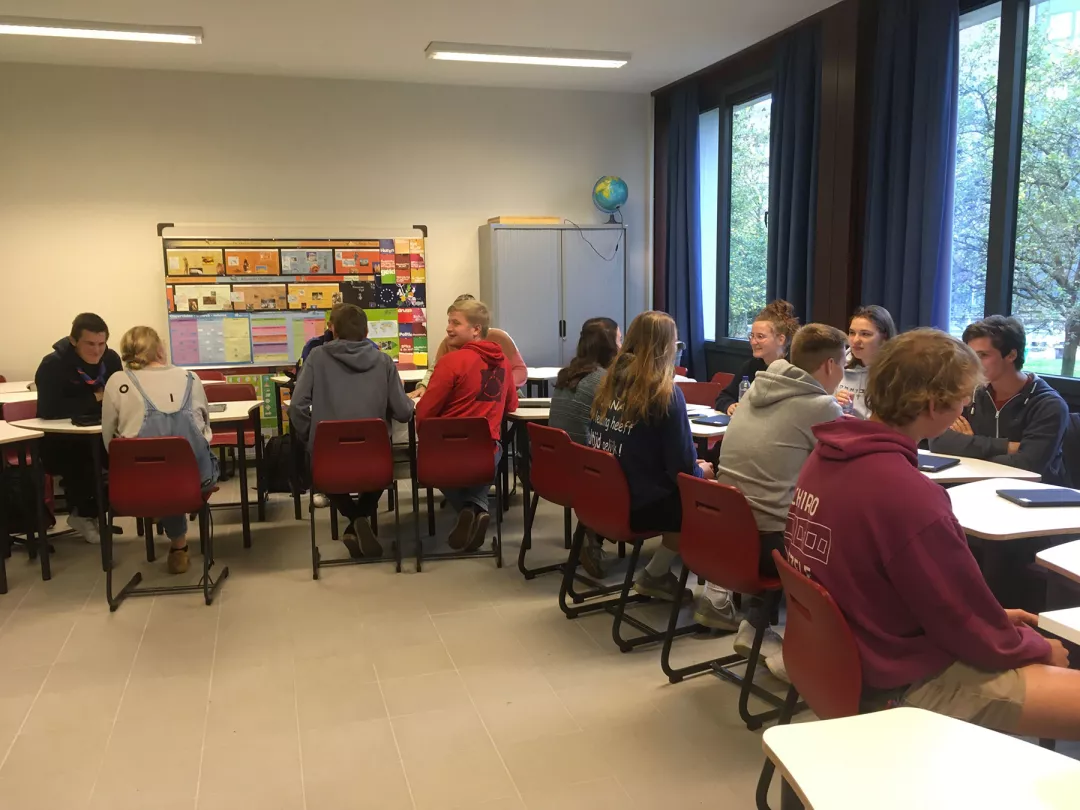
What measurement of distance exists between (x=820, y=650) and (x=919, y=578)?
268 millimetres

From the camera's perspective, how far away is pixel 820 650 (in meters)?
1.70

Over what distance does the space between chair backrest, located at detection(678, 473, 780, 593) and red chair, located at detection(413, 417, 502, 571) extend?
1535 millimetres

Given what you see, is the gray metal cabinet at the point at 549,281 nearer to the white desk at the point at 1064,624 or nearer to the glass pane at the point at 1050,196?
the glass pane at the point at 1050,196

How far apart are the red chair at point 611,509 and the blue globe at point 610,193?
437 centimetres

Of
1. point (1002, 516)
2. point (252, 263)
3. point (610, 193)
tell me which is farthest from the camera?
point (610, 193)

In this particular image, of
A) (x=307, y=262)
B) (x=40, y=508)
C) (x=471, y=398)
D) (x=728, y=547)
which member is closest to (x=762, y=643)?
(x=728, y=547)

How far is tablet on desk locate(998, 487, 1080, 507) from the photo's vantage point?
2.40 meters

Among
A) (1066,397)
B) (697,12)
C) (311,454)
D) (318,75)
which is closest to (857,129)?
(697,12)

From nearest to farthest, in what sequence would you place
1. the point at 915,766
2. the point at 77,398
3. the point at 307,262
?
1. the point at 915,766
2. the point at 77,398
3. the point at 307,262

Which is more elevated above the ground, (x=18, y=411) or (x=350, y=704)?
(x=18, y=411)

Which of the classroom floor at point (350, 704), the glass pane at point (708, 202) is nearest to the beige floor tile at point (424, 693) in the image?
the classroom floor at point (350, 704)

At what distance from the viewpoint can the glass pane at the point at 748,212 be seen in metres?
6.16

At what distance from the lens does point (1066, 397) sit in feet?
12.9

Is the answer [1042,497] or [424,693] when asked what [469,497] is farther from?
[1042,497]
